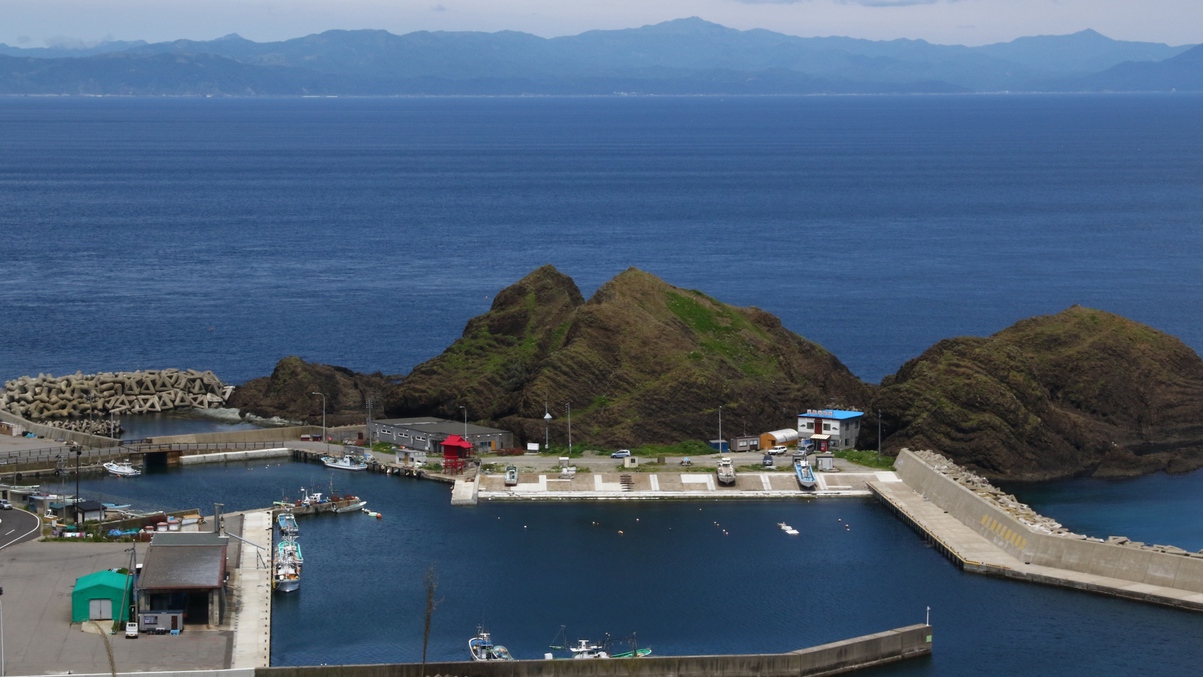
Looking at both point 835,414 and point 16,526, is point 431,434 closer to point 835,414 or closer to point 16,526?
point 835,414

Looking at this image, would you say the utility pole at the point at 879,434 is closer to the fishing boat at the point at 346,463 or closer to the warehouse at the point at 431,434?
the warehouse at the point at 431,434

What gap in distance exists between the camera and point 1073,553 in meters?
66.5

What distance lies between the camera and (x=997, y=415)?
87.9 m

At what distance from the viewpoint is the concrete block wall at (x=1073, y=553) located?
63.9 meters

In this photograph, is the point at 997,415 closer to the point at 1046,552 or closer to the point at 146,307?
the point at 1046,552

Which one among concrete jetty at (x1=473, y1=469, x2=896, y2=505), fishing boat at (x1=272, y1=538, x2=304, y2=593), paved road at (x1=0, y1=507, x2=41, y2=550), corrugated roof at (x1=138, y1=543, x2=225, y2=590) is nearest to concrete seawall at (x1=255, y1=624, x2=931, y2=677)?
corrugated roof at (x1=138, y1=543, x2=225, y2=590)

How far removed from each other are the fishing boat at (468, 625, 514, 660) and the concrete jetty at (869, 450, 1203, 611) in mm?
21869

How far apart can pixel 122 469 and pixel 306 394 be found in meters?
16.3

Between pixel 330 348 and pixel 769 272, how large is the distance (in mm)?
53425

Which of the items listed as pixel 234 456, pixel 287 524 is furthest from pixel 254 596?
pixel 234 456

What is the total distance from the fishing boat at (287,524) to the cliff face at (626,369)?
17803mm

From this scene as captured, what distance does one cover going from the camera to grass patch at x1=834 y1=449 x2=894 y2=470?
85.8m

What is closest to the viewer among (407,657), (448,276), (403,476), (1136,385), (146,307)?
(407,657)

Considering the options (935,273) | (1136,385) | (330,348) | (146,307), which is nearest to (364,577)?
(1136,385)
